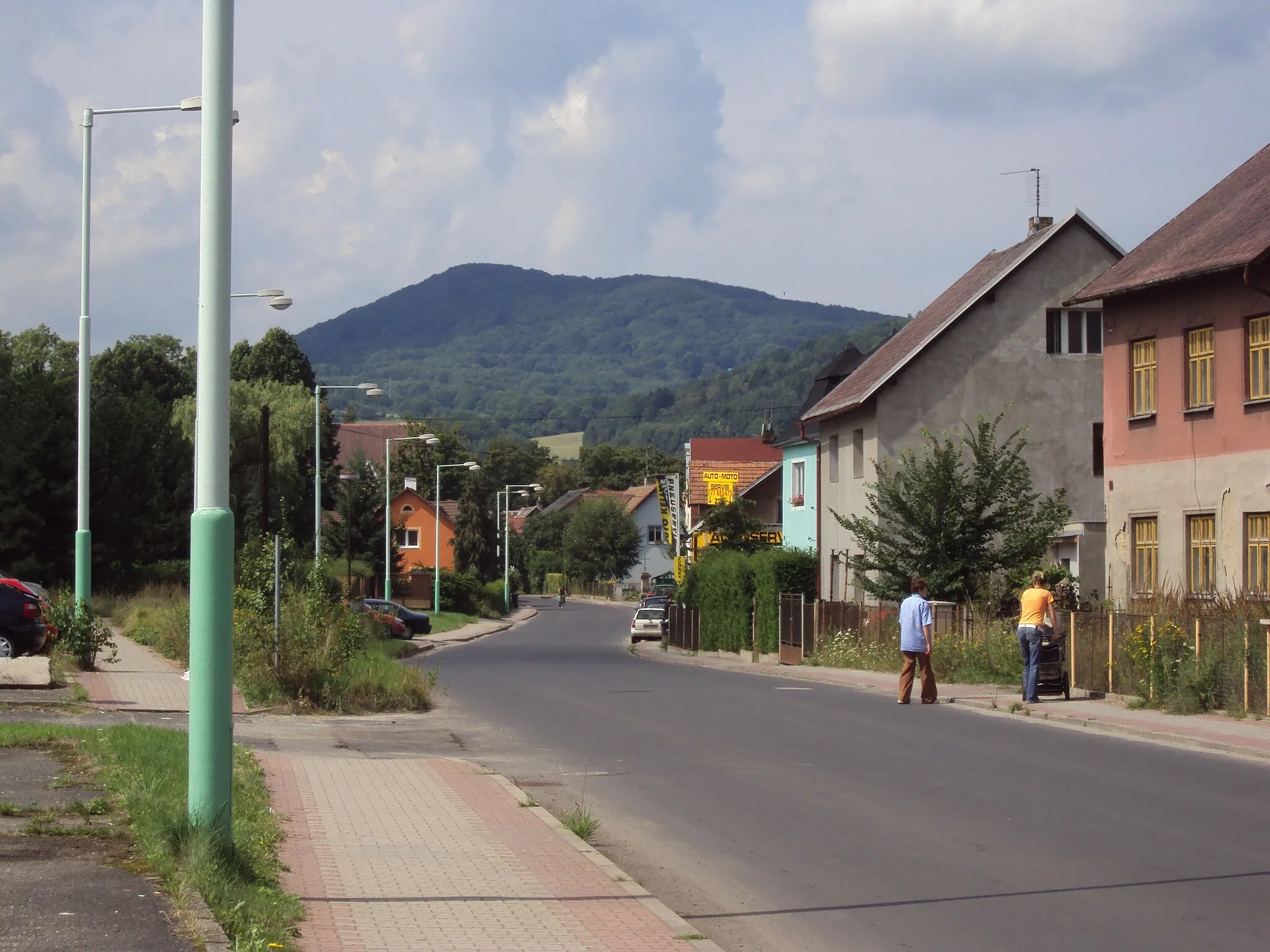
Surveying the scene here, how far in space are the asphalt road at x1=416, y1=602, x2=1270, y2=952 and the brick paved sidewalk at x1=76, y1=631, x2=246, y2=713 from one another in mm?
4068

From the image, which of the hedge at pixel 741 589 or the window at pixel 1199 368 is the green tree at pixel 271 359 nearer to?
the hedge at pixel 741 589

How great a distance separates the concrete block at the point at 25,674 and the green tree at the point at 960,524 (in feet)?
56.4

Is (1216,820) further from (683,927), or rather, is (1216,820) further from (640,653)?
(640,653)

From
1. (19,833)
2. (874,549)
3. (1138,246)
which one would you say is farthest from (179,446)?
(19,833)

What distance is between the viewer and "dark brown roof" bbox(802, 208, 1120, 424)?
39.6 metres

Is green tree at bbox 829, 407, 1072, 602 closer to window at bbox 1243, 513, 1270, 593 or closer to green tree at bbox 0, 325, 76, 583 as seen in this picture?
window at bbox 1243, 513, 1270, 593

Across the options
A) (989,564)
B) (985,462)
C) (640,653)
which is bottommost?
(640,653)

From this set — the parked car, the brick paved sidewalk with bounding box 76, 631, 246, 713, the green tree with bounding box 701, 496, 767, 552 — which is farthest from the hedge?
the brick paved sidewalk with bounding box 76, 631, 246, 713

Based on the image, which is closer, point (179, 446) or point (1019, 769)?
point (1019, 769)

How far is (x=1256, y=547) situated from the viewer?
2509 centimetres

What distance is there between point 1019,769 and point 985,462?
1828 centimetres

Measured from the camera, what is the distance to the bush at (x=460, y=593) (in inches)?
3280

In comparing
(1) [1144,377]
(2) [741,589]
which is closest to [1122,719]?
(1) [1144,377]

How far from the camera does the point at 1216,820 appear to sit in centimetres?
1068
